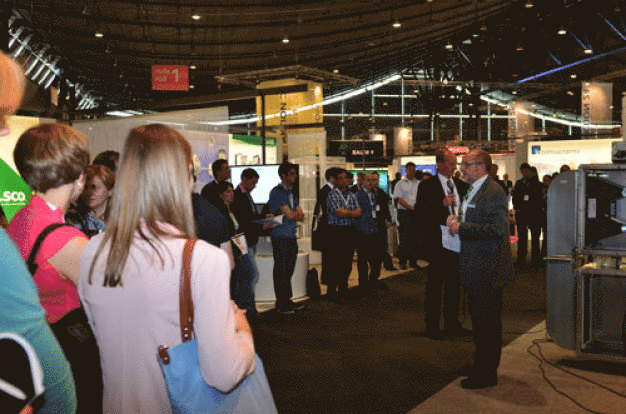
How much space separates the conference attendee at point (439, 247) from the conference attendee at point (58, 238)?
3.92 metres

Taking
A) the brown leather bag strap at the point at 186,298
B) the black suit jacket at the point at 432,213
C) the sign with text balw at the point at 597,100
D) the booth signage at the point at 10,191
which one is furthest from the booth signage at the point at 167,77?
the brown leather bag strap at the point at 186,298

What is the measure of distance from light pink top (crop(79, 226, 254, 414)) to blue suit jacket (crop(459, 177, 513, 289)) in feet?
9.66

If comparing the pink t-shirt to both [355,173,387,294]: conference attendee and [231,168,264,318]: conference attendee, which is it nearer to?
[231,168,264,318]: conference attendee

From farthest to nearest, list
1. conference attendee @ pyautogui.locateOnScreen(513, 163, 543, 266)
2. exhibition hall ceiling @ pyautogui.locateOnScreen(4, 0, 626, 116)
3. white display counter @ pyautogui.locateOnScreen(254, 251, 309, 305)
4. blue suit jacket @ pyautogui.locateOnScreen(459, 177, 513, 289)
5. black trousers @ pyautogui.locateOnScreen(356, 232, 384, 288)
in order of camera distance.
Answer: exhibition hall ceiling @ pyautogui.locateOnScreen(4, 0, 626, 116), conference attendee @ pyautogui.locateOnScreen(513, 163, 543, 266), black trousers @ pyautogui.locateOnScreen(356, 232, 384, 288), white display counter @ pyautogui.locateOnScreen(254, 251, 309, 305), blue suit jacket @ pyautogui.locateOnScreen(459, 177, 513, 289)

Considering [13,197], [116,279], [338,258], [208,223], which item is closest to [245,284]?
[338,258]

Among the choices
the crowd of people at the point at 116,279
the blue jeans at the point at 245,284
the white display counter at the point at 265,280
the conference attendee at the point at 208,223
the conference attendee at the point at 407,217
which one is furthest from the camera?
the conference attendee at the point at 407,217

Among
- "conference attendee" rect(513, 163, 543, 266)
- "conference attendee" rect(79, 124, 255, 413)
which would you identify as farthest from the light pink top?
"conference attendee" rect(513, 163, 543, 266)

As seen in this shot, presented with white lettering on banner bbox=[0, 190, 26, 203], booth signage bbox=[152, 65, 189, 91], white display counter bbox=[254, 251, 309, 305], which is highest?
booth signage bbox=[152, 65, 189, 91]

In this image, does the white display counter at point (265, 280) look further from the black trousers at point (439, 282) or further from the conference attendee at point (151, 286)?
the conference attendee at point (151, 286)

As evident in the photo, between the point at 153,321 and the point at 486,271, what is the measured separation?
3104mm

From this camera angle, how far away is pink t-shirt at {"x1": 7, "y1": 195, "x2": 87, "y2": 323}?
158 centimetres

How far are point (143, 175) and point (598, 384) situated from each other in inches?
153

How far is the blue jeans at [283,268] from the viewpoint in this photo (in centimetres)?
647

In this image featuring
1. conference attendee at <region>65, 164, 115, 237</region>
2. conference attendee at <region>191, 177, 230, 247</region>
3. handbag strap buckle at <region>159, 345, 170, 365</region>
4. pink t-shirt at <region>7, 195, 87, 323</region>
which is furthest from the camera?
conference attendee at <region>191, 177, 230, 247</region>
